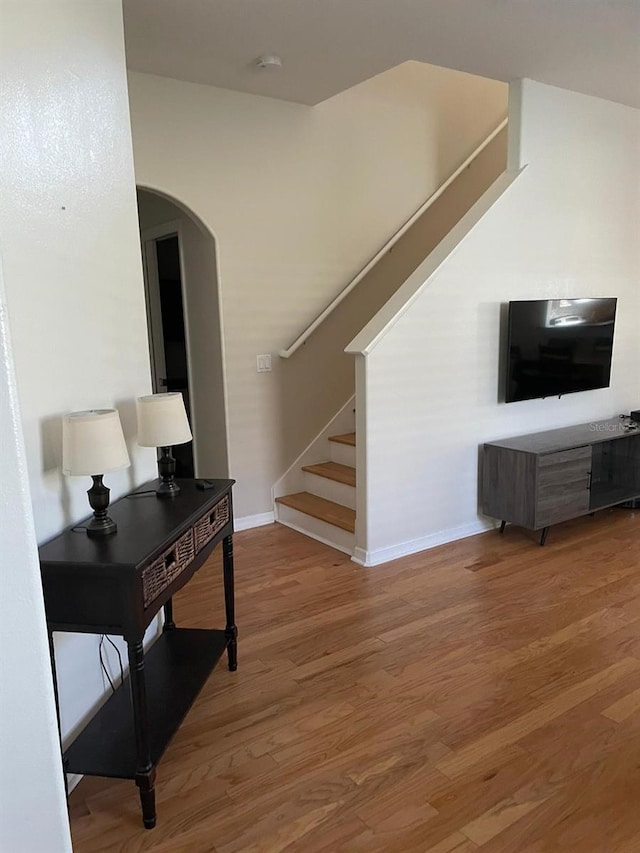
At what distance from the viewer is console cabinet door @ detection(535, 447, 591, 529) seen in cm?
378

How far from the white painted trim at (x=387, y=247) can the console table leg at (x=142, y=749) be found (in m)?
2.79

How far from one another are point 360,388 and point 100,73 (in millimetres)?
1940

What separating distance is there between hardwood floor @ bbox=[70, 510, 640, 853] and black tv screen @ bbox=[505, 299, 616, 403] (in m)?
1.27

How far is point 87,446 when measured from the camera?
1.84 m

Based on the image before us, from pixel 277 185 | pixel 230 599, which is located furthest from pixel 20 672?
pixel 277 185

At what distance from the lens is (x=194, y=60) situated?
3.34m

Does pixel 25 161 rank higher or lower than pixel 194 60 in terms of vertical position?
lower

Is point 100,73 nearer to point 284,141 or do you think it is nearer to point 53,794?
point 284,141

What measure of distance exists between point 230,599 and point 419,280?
7.05 feet

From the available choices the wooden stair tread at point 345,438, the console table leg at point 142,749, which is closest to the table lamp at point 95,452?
the console table leg at point 142,749

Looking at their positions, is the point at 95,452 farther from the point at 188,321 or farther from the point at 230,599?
the point at 188,321

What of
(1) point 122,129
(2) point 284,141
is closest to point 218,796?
(1) point 122,129

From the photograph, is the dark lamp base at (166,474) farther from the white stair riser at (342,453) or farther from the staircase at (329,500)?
the white stair riser at (342,453)

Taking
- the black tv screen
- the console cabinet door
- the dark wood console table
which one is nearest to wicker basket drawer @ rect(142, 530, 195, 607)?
the dark wood console table
